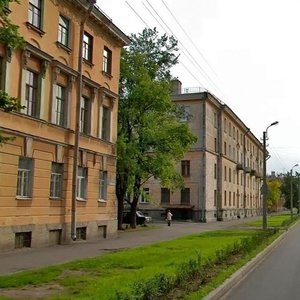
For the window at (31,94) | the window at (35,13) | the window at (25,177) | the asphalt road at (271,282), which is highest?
the window at (35,13)

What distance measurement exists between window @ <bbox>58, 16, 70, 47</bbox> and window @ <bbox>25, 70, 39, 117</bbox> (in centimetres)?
279

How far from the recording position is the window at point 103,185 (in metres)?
26.6

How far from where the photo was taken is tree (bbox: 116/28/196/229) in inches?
1350

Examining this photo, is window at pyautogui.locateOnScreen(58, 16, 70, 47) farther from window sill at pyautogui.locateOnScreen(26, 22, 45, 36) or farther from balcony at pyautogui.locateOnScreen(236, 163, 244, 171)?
balcony at pyautogui.locateOnScreen(236, 163, 244, 171)

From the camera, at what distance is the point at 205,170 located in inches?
2163

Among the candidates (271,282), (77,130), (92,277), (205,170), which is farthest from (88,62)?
(205,170)

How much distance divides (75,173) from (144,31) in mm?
17919

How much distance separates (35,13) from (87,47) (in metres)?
4.98

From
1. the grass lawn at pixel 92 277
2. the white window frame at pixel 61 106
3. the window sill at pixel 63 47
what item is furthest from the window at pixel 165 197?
the grass lawn at pixel 92 277

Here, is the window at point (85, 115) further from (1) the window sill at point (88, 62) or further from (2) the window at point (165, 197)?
(2) the window at point (165, 197)

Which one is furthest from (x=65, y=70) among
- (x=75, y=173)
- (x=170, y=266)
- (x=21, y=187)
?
(x=170, y=266)

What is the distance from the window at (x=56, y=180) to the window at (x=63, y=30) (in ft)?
17.9

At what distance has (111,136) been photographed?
27828 mm

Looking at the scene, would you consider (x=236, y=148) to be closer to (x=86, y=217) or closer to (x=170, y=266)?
(x=86, y=217)
